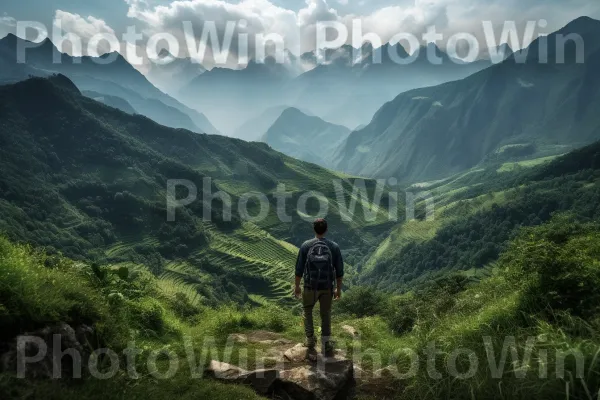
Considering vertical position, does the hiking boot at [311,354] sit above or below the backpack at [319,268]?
below

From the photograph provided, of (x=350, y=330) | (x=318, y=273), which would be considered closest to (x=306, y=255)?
(x=318, y=273)

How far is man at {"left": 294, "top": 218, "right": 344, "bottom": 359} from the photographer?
8.75 m

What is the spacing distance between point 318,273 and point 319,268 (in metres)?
0.12

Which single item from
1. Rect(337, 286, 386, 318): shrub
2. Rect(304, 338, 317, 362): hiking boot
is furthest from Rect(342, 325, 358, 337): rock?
Rect(337, 286, 386, 318): shrub

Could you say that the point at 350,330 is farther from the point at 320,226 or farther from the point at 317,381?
the point at 320,226

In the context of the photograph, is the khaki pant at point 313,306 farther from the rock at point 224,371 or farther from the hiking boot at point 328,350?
the rock at point 224,371

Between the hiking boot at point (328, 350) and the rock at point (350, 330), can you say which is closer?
the hiking boot at point (328, 350)

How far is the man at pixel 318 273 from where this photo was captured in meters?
8.75

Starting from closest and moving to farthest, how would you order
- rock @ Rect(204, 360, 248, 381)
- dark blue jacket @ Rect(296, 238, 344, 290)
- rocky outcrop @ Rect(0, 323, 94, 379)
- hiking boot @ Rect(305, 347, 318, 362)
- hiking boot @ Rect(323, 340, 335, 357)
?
rocky outcrop @ Rect(0, 323, 94, 379) → rock @ Rect(204, 360, 248, 381) → hiking boot @ Rect(305, 347, 318, 362) → dark blue jacket @ Rect(296, 238, 344, 290) → hiking boot @ Rect(323, 340, 335, 357)

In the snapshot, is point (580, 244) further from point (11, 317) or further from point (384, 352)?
point (11, 317)

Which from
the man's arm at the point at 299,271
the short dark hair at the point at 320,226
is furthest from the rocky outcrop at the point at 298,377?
the short dark hair at the point at 320,226

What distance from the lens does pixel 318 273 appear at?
873cm

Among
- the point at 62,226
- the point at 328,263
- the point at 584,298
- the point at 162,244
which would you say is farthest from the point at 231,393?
the point at 62,226

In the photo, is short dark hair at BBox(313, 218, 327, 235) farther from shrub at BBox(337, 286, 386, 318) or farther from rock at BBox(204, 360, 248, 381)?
shrub at BBox(337, 286, 386, 318)
